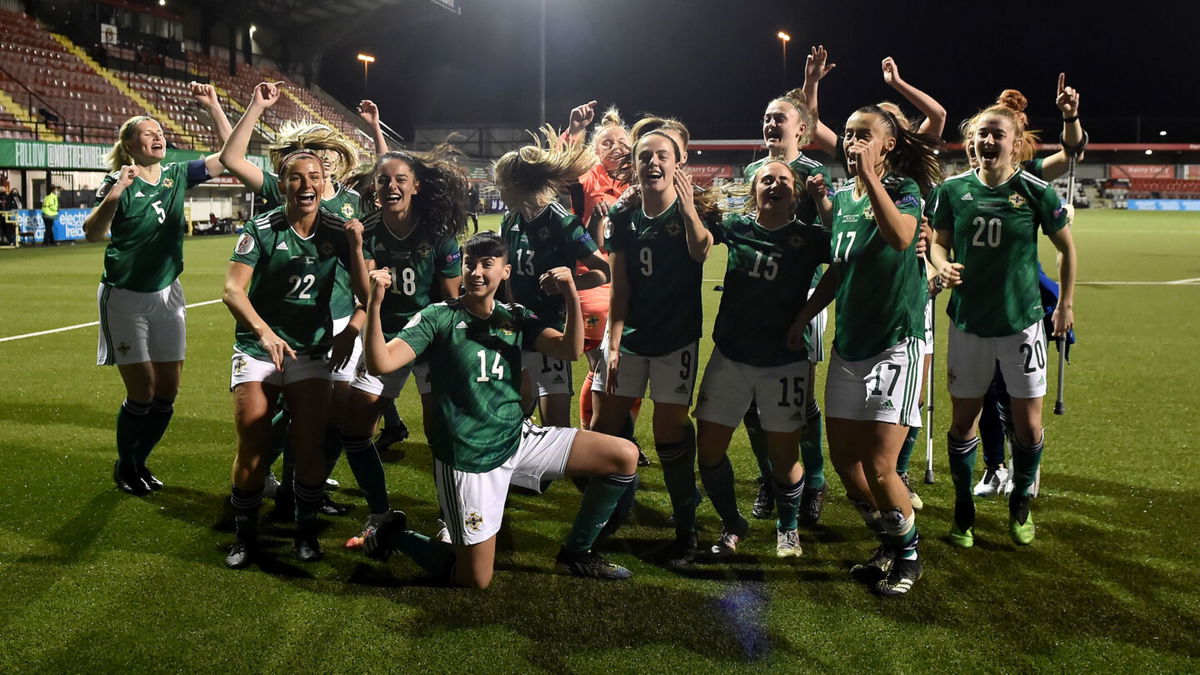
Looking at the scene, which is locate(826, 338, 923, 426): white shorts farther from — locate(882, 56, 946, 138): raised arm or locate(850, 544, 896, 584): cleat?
locate(882, 56, 946, 138): raised arm

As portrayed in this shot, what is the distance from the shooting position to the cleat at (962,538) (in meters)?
4.88

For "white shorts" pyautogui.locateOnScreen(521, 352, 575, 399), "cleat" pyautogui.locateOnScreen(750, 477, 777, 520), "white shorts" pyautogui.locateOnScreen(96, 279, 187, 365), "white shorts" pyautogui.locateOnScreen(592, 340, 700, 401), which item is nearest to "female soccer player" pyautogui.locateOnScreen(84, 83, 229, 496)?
"white shorts" pyautogui.locateOnScreen(96, 279, 187, 365)

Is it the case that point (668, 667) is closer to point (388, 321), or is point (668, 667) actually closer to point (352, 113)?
point (388, 321)

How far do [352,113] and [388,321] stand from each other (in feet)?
170

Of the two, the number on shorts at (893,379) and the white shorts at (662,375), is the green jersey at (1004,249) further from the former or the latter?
the white shorts at (662,375)

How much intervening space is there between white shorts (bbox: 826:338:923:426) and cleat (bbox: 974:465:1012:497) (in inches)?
70.9

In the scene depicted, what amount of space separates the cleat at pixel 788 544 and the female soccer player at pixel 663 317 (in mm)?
427

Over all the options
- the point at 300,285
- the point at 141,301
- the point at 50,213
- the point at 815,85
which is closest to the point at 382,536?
the point at 300,285

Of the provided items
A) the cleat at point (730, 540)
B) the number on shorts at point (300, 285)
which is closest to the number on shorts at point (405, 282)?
the number on shorts at point (300, 285)

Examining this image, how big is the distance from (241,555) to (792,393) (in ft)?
8.88

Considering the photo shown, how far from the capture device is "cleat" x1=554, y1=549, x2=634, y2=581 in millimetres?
4430

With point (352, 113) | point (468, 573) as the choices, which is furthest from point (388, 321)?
point (352, 113)

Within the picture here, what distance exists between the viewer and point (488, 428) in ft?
13.9

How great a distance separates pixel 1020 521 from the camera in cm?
492
